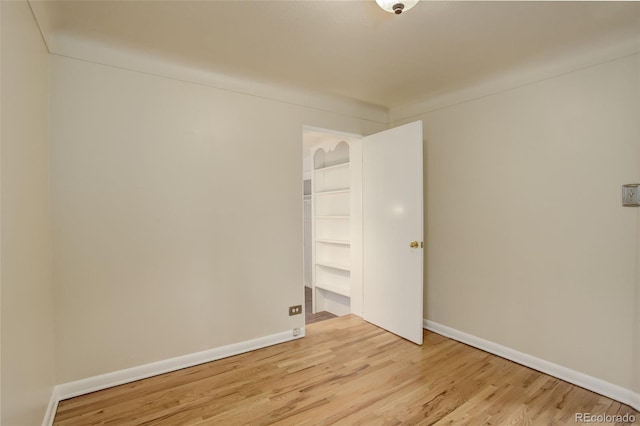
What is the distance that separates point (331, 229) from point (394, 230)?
62.2 inches

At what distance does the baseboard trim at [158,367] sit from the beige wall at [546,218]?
179 centimetres

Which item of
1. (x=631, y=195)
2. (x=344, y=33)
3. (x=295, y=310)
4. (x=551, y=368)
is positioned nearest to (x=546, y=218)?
(x=631, y=195)

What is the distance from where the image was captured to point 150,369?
7.70 ft

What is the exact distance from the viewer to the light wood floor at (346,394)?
1.90 m

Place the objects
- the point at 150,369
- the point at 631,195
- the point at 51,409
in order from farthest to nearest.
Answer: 1. the point at 150,369
2. the point at 631,195
3. the point at 51,409

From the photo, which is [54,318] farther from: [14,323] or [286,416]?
[286,416]

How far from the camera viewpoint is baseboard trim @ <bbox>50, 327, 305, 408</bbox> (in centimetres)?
210

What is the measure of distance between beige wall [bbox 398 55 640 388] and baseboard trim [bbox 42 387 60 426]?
10.4 ft

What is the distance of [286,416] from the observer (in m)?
1.91

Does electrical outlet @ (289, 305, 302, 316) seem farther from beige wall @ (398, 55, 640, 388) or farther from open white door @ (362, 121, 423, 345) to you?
beige wall @ (398, 55, 640, 388)

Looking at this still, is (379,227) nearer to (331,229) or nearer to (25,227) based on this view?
(331,229)

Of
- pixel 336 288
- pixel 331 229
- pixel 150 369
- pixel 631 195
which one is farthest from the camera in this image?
pixel 331 229
